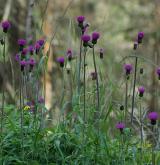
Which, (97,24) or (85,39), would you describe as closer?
(85,39)

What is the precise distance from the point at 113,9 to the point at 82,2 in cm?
175

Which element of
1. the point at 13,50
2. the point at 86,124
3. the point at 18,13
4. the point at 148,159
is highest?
the point at 18,13

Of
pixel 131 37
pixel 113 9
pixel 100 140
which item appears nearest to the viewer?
pixel 100 140

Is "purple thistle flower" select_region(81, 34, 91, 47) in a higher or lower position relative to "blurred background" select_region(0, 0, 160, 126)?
lower

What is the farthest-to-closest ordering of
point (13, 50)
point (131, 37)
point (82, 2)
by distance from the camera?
1. point (82, 2)
2. point (131, 37)
3. point (13, 50)

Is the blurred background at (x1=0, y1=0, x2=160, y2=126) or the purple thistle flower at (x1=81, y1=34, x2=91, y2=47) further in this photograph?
the blurred background at (x1=0, y1=0, x2=160, y2=126)

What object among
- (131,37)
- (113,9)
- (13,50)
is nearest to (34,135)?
(13,50)

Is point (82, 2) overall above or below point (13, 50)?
above

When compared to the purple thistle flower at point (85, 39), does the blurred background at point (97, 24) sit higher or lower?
higher

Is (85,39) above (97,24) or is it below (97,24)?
below

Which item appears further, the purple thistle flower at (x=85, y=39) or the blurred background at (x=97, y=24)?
the blurred background at (x=97, y=24)

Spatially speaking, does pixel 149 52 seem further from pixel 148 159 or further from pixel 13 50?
pixel 148 159

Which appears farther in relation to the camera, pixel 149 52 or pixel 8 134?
pixel 149 52

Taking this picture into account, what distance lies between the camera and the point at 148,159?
3738 millimetres
